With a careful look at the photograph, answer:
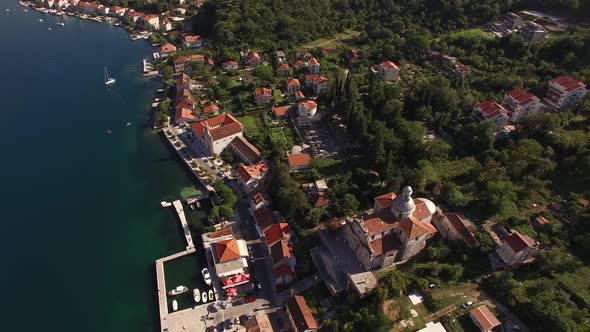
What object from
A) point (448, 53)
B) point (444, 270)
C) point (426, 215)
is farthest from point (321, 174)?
point (448, 53)

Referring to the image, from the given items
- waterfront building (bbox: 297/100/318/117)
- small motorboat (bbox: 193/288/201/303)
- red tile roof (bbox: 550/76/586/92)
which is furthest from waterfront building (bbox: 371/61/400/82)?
small motorboat (bbox: 193/288/201/303)

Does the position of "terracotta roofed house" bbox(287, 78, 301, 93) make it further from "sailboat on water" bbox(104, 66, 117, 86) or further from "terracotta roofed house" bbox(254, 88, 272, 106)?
"sailboat on water" bbox(104, 66, 117, 86)

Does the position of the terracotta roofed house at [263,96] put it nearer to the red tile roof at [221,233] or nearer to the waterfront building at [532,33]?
the red tile roof at [221,233]

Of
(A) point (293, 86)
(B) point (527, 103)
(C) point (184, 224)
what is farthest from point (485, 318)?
(A) point (293, 86)

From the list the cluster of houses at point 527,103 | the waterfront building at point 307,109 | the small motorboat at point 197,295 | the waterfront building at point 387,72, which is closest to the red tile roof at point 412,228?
the small motorboat at point 197,295

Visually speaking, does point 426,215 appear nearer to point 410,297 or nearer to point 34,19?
point 410,297

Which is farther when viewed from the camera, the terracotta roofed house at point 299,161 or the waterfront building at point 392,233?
the terracotta roofed house at point 299,161

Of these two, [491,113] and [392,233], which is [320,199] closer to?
[392,233]
